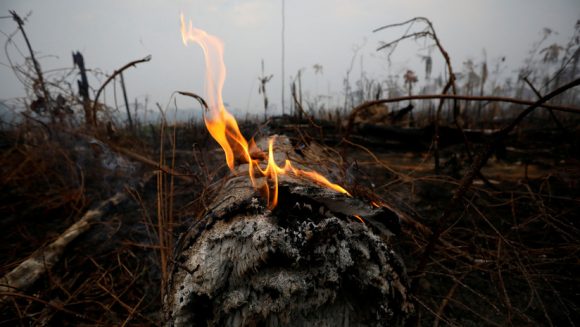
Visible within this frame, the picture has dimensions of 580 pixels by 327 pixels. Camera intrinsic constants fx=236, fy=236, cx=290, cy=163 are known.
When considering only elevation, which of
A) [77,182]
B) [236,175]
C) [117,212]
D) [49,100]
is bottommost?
[117,212]

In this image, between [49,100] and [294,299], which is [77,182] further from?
[294,299]

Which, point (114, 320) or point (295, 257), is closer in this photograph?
point (295, 257)

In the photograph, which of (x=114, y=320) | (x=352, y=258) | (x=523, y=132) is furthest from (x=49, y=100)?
(x=523, y=132)

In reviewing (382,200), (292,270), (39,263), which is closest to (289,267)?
(292,270)

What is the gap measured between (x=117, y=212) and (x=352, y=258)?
3.01m

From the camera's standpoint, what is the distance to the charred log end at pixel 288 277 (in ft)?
2.74

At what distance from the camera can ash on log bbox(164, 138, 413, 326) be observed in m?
0.84

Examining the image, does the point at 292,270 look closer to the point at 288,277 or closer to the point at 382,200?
the point at 288,277

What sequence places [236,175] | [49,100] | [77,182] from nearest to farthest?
[236,175] → [77,182] → [49,100]

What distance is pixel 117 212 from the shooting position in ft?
9.26

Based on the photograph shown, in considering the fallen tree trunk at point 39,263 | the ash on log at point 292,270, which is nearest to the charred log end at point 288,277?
the ash on log at point 292,270

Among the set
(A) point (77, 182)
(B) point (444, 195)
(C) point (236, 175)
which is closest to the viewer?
(C) point (236, 175)

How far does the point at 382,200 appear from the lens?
1708 mm

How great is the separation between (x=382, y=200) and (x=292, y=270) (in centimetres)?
107
